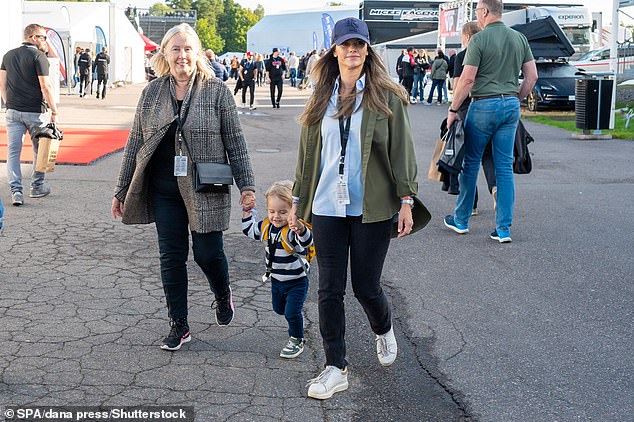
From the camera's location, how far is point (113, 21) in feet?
138

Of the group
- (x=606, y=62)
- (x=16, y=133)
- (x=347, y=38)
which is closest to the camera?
(x=347, y=38)

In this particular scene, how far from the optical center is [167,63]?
489 cm

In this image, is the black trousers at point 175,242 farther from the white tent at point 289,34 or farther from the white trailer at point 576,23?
the white tent at point 289,34

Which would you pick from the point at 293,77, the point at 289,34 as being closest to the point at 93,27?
the point at 293,77

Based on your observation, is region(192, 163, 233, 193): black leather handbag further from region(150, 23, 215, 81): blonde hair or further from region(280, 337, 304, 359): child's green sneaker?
region(280, 337, 304, 359): child's green sneaker

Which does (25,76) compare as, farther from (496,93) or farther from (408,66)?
(408,66)

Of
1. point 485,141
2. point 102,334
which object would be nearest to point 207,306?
point 102,334

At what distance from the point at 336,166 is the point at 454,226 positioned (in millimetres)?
4420

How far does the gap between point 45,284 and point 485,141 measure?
4028mm

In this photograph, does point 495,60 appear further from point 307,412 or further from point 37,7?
point 37,7

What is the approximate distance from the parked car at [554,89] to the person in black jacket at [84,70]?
16.4 meters

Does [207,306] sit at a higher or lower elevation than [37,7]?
lower

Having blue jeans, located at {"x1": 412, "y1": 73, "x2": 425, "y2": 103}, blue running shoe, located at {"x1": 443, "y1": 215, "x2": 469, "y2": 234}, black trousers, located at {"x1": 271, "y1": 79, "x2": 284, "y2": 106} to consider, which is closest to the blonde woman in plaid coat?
blue running shoe, located at {"x1": 443, "y1": 215, "x2": 469, "y2": 234}

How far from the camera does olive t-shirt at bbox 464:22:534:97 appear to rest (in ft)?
25.0
